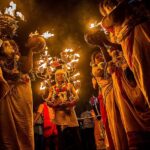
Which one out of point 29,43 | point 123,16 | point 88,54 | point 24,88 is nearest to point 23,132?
point 24,88

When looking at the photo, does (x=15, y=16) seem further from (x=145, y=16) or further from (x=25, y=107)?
(x=145, y=16)

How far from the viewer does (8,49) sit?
6.20m

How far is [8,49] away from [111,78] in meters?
2.62

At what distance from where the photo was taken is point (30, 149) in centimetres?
555

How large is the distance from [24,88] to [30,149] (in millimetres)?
1381

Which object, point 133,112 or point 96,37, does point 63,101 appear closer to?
point 96,37

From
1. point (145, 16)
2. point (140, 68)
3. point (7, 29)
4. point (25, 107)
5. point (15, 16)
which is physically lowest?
point (25, 107)

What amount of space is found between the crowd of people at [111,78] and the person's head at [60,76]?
1.32m

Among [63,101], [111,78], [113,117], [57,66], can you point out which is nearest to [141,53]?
[111,78]

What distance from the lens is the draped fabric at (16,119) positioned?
5309mm

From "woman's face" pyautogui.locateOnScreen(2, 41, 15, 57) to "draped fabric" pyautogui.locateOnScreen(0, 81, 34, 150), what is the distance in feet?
2.50

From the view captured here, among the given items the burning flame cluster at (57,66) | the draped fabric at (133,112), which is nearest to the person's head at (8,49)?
the burning flame cluster at (57,66)

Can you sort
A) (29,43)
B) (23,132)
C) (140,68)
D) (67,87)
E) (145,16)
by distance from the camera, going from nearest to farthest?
(140,68)
(145,16)
(23,132)
(29,43)
(67,87)

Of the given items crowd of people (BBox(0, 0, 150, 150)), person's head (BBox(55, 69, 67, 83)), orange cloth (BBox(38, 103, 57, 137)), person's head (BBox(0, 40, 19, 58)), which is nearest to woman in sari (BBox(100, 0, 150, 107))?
crowd of people (BBox(0, 0, 150, 150))
